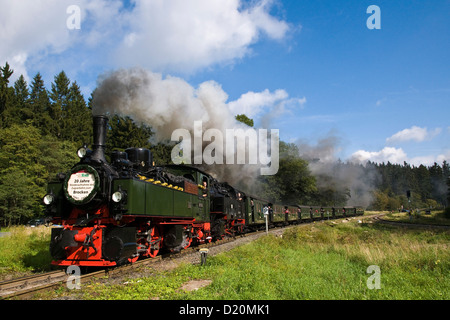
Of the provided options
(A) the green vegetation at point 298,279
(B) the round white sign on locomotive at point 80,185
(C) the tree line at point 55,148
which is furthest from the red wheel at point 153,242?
(C) the tree line at point 55,148

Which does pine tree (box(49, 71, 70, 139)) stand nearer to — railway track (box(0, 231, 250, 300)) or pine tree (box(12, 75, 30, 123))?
pine tree (box(12, 75, 30, 123))

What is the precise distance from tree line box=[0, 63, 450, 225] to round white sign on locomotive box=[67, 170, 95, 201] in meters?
9.38

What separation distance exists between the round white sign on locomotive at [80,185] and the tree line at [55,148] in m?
9.38

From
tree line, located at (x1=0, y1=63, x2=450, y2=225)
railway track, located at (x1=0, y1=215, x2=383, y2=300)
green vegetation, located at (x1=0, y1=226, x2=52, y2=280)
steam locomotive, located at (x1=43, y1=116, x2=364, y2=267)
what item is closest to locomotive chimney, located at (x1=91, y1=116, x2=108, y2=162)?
steam locomotive, located at (x1=43, y1=116, x2=364, y2=267)

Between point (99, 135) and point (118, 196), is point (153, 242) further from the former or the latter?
point (99, 135)

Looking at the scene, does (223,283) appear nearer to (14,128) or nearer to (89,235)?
(89,235)

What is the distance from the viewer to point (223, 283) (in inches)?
217

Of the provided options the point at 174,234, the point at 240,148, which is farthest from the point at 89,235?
the point at 240,148

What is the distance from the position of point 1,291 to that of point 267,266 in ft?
17.6

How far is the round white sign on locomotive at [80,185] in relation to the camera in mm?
A: 6816

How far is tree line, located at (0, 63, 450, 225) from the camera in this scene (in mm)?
26281

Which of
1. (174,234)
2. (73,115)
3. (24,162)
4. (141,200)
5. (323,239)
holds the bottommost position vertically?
(323,239)

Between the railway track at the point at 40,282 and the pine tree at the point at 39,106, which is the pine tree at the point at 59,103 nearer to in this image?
the pine tree at the point at 39,106
